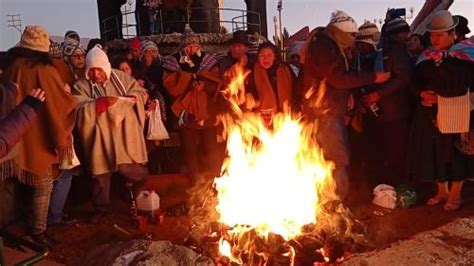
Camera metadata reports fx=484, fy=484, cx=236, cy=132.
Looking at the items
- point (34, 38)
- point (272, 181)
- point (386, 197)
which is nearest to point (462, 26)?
point (386, 197)

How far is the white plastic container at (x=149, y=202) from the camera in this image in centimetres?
616

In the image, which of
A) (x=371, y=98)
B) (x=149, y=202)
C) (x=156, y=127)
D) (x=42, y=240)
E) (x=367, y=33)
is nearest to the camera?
(x=42, y=240)

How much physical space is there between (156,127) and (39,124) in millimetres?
1910

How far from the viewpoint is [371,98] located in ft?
20.8

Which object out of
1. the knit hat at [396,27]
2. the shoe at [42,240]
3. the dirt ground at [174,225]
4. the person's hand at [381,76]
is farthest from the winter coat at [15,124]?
the knit hat at [396,27]

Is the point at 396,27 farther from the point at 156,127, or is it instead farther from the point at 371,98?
the point at 156,127

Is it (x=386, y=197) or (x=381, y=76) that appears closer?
(x=381, y=76)

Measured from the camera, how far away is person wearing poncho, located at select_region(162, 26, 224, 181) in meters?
6.99

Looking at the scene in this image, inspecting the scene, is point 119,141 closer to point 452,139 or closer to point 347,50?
point 347,50

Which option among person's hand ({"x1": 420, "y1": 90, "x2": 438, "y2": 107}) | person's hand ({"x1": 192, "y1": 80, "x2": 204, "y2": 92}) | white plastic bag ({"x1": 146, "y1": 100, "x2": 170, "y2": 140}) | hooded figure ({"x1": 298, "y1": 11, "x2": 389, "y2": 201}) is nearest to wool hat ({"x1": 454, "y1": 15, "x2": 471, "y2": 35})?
person's hand ({"x1": 420, "y1": 90, "x2": 438, "y2": 107})

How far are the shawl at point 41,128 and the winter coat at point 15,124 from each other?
1.35 m

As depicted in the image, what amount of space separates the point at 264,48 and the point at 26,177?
3.35 metres

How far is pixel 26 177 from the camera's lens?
523cm

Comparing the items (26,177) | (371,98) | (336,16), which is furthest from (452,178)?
(26,177)
